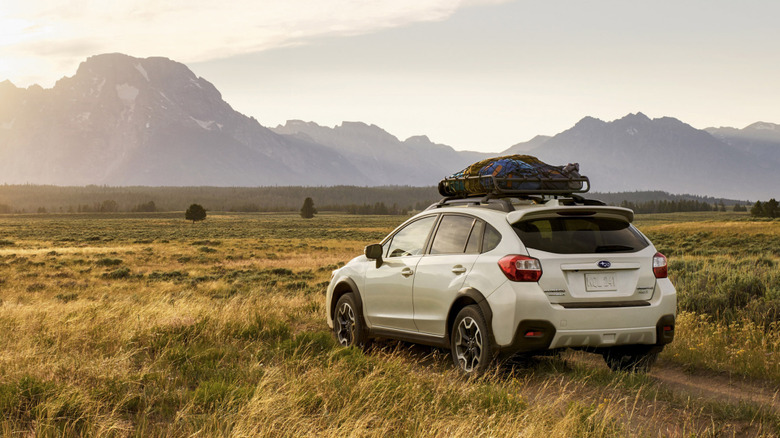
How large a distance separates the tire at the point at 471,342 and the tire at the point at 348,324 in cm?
176

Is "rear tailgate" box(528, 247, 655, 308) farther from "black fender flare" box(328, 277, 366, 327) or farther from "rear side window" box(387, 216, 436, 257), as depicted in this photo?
"black fender flare" box(328, 277, 366, 327)

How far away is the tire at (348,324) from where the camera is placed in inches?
350

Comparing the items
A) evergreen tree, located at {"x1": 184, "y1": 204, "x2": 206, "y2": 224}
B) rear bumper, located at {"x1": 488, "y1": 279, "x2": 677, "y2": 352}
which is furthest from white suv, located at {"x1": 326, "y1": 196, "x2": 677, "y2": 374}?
evergreen tree, located at {"x1": 184, "y1": 204, "x2": 206, "y2": 224}

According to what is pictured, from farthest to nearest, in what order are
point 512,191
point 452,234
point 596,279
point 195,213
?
point 195,213 < point 452,234 < point 512,191 < point 596,279

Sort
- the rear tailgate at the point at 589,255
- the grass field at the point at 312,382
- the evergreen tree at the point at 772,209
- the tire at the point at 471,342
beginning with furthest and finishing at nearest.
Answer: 1. the evergreen tree at the point at 772,209
2. the tire at the point at 471,342
3. the rear tailgate at the point at 589,255
4. the grass field at the point at 312,382

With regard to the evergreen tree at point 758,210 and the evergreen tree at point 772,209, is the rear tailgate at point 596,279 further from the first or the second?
the evergreen tree at point 758,210

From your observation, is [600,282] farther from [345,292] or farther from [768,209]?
[768,209]

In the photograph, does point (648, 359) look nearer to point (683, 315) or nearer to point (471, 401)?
point (471, 401)

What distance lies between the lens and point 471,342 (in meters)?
7.10

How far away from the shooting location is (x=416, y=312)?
7.96m

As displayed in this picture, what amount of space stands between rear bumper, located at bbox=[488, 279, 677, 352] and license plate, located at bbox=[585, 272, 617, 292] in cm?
19

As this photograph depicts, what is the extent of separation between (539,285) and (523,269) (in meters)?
0.20

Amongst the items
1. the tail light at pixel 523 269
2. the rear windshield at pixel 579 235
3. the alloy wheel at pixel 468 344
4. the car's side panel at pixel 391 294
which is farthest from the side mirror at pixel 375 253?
the tail light at pixel 523 269

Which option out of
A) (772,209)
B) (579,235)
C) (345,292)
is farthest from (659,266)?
(772,209)
